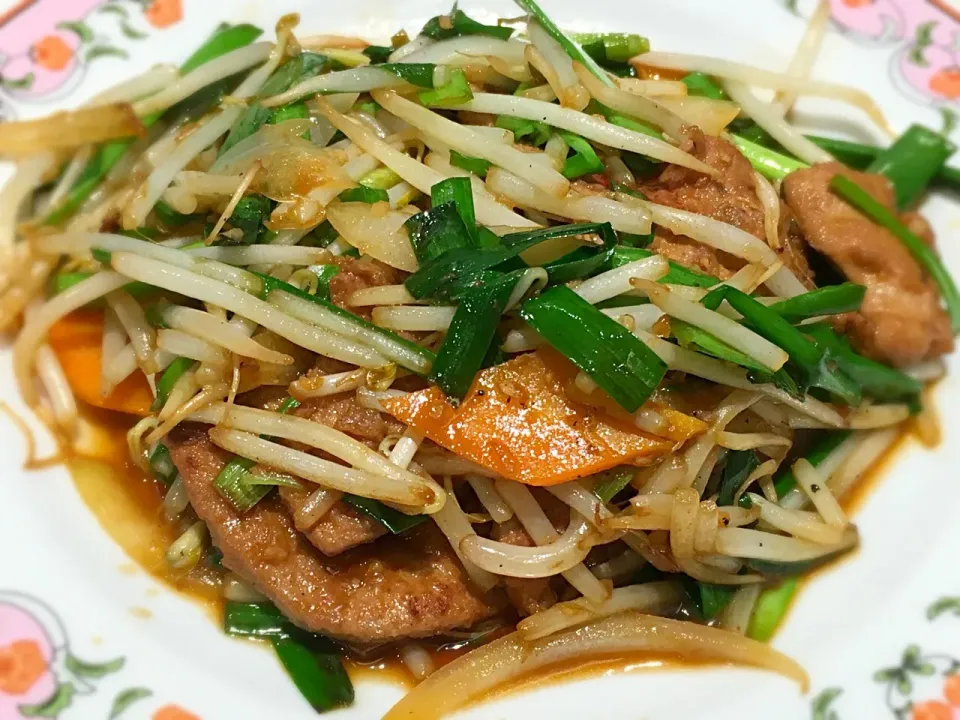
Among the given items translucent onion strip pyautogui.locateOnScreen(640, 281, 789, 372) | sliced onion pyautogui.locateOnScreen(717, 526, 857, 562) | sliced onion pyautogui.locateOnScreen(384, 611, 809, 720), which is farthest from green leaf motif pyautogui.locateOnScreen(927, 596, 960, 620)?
translucent onion strip pyautogui.locateOnScreen(640, 281, 789, 372)

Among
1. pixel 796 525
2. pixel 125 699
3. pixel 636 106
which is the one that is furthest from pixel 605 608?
pixel 636 106

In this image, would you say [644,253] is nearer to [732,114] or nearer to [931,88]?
[732,114]

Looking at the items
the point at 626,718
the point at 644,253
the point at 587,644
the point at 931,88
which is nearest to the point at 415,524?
the point at 587,644

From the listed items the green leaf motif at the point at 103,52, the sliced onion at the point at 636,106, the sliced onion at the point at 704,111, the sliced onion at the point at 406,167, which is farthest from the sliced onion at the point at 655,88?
the green leaf motif at the point at 103,52

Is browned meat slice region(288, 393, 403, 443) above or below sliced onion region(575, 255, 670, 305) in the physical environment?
below

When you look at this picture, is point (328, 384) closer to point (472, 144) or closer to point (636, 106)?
point (472, 144)

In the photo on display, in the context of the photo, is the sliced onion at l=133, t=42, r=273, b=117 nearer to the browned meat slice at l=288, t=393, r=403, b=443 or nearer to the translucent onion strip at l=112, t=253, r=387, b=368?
the translucent onion strip at l=112, t=253, r=387, b=368
